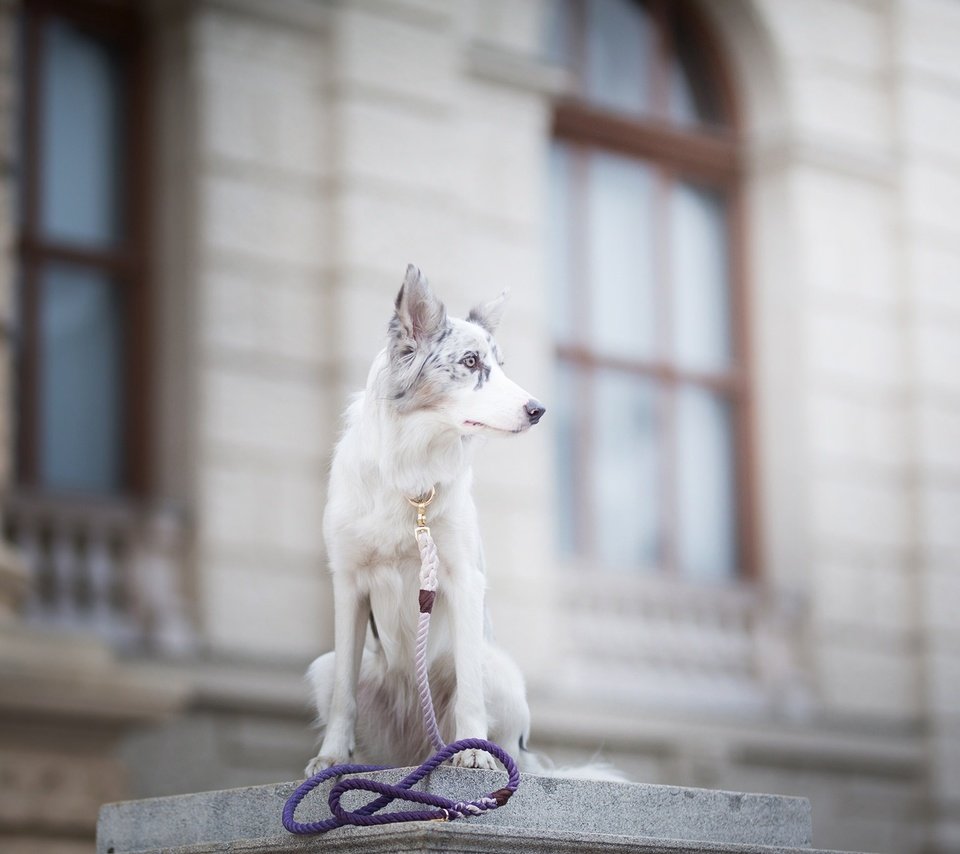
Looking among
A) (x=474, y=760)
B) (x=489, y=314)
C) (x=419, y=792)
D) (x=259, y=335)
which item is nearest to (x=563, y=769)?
(x=474, y=760)

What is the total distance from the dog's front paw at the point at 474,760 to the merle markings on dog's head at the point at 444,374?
0.73m

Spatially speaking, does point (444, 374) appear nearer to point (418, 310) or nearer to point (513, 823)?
point (418, 310)

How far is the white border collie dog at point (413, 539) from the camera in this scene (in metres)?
4.34

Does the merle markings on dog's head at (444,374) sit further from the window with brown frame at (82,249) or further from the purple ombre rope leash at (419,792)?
the window with brown frame at (82,249)

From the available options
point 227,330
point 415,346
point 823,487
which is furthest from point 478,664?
point 823,487

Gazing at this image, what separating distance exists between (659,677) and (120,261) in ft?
16.1

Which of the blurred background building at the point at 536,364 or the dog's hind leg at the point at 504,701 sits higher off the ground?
the blurred background building at the point at 536,364

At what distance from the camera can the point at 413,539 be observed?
14.4ft

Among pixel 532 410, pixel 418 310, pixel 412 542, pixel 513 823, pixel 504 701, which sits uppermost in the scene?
pixel 418 310

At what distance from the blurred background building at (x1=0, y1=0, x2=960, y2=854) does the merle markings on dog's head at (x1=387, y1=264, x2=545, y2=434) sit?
528 cm

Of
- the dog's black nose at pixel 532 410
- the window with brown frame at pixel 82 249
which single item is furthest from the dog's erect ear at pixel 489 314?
the window with brown frame at pixel 82 249

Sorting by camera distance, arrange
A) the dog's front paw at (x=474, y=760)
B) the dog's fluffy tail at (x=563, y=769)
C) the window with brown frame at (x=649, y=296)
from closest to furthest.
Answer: the dog's front paw at (x=474, y=760)
the dog's fluffy tail at (x=563, y=769)
the window with brown frame at (x=649, y=296)

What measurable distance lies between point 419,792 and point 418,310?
112cm

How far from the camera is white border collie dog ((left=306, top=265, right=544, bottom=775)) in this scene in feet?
14.2
